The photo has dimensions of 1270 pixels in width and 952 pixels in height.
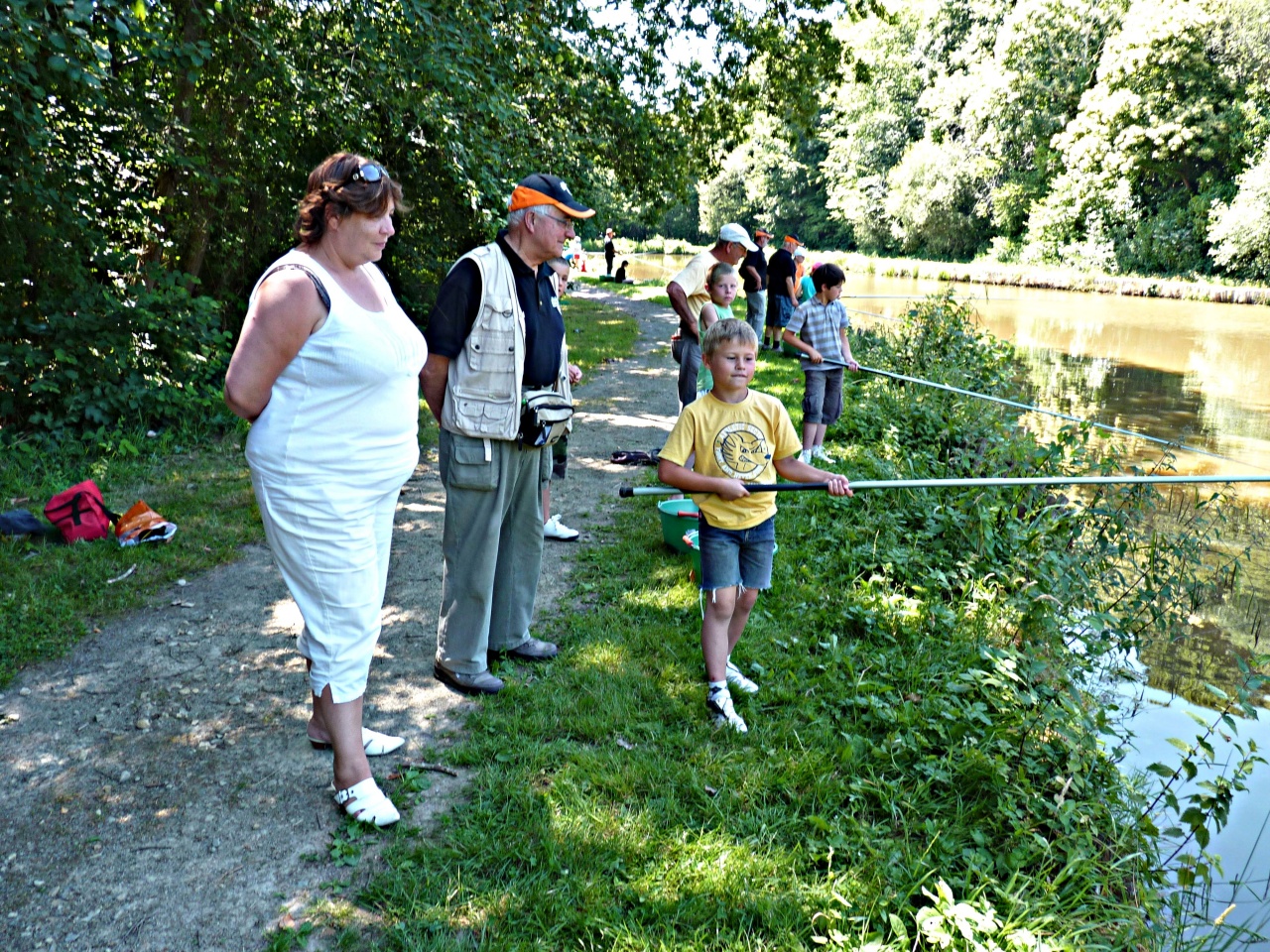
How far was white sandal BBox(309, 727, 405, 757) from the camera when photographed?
3.52 m

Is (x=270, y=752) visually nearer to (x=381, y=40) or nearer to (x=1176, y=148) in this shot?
(x=381, y=40)

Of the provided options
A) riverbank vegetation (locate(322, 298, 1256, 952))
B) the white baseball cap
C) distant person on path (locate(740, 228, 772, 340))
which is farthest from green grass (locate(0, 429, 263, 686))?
distant person on path (locate(740, 228, 772, 340))

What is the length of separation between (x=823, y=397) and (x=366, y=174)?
5256 mm

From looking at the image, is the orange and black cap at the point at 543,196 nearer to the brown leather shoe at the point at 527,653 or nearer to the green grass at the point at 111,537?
the brown leather shoe at the point at 527,653

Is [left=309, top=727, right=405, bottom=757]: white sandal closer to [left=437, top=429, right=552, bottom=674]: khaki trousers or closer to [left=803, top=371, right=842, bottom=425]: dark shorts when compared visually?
[left=437, top=429, right=552, bottom=674]: khaki trousers

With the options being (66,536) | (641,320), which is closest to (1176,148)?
(641,320)

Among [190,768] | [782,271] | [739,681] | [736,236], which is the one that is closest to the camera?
[190,768]

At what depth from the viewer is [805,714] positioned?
12.9ft

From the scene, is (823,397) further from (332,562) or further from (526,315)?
(332,562)

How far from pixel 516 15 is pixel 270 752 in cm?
735

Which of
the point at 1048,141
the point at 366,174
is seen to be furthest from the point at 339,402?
the point at 1048,141

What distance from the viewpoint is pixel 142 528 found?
18.4ft

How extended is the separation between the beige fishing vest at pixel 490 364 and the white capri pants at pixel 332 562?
745 mm

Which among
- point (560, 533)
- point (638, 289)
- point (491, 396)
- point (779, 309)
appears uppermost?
point (638, 289)
